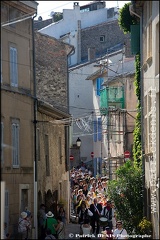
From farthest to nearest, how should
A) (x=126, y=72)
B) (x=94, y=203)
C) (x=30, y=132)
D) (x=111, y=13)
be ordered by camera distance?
(x=111, y=13) < (x=126, y=72) < (x=94, y=203) < (x=30, y=132)

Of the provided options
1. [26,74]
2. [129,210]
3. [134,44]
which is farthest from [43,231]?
[134,44]

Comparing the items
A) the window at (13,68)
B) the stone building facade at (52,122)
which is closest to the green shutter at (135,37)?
the stone building facade at (52,122)

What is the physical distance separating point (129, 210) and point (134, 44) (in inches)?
254

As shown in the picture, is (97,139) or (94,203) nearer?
(94,203)

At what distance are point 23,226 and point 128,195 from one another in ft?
13.3

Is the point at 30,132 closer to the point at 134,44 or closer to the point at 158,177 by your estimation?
the point at 134,44

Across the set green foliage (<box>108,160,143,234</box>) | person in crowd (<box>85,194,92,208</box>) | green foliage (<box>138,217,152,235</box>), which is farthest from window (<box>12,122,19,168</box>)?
person in crowd (<box>85,194,92,208</box>)

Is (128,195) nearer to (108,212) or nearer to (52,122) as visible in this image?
(108,212)

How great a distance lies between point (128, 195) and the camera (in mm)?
30406

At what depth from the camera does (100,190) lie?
38969 millimetres

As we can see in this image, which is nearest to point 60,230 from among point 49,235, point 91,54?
point 49,235

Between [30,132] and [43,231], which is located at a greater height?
[30,132]

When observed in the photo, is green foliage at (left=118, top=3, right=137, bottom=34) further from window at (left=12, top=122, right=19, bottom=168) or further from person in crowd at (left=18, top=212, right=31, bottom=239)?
person in crowd at (left=18, top=212, right=31, bottom=239)

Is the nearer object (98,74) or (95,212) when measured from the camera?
(95,212)
